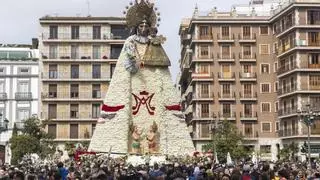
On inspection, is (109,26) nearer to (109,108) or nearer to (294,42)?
(294,42)

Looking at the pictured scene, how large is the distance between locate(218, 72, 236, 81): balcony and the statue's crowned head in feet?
108

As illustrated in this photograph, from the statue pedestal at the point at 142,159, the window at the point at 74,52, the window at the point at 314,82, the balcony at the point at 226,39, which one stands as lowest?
the statue pedestal at the point at 142,159

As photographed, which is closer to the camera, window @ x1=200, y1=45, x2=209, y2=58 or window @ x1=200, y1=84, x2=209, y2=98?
window @ x1=200, y1=84, x2=209, y2=98

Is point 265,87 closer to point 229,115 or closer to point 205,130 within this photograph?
point 229,115

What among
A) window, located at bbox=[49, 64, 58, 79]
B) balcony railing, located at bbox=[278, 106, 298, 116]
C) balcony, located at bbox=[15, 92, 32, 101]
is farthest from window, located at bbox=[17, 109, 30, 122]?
balcony railing, located at bbox=[278, 106, 298, 116]

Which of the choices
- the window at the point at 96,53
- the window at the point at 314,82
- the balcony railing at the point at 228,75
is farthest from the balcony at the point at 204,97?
the window at the point at 96,53

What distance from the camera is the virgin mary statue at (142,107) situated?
58469 millimetres

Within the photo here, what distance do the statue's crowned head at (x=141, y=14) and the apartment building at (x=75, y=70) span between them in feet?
124

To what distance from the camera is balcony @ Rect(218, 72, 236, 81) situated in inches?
3681

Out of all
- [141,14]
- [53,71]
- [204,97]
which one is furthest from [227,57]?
[141,14]

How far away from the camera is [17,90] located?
99062 millimetres

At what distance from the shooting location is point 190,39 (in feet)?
330

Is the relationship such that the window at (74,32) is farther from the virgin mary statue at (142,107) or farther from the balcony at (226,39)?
the virgin mary statue at (142,107)

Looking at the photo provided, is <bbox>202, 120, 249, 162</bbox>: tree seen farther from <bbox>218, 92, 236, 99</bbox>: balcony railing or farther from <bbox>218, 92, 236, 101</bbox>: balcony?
<bbox>218, 92, 236, 99</bbox>: balcony railing
